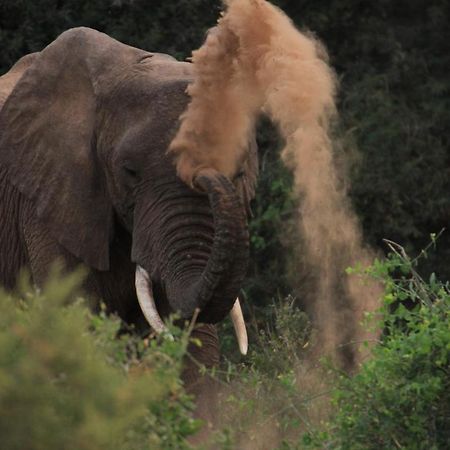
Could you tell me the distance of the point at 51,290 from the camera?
4.88 meters

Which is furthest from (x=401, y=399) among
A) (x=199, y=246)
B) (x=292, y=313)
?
(x=292, y=313)

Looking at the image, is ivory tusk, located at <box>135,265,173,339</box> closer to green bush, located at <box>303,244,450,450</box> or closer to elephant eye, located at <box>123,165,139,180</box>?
elephant eye, located at <box>123,165,139,180</box>

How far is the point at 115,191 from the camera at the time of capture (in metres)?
7.94

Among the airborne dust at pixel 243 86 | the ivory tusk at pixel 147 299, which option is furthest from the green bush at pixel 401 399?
the ivory tusk at pixel 147 299

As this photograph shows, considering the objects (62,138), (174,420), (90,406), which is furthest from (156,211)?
(90,406)

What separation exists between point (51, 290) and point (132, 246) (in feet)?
9.63

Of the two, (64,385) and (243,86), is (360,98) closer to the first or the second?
(243,86)

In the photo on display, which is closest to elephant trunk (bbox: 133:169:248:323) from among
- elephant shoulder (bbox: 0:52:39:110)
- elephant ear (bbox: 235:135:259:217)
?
elephant ear (bbox: 235:135:259:217)

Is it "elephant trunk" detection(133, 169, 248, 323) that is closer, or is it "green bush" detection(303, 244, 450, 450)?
"green bush" detection(303, 244, 450, 450)

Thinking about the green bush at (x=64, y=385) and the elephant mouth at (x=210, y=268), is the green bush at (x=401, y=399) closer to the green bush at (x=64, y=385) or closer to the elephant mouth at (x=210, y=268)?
the elephant mouth at (x=210, y=268)

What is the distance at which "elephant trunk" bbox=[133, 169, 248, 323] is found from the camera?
7.09 m

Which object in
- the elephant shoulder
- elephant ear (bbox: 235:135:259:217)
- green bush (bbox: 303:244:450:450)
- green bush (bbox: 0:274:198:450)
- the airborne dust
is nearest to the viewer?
green bush (bbox: 0:274:198:450)

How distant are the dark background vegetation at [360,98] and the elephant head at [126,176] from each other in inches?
157

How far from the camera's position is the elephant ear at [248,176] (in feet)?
25.5
